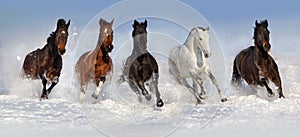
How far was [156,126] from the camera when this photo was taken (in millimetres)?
7285

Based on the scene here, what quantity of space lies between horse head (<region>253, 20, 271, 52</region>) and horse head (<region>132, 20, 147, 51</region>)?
2318mm

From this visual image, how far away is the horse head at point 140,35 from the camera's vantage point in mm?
8781

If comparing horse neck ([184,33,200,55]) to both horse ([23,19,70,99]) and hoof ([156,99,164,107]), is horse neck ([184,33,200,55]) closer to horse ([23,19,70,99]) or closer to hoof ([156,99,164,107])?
hoof ([156,99,164,107])

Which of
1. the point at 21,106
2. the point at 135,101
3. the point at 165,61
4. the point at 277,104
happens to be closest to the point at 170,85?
the point at 165,61

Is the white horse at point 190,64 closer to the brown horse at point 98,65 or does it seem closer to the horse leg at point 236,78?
the brown horse at point 98,65

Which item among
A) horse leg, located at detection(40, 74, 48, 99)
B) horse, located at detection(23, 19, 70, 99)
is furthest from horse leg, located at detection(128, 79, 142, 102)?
horse leg, located at detection(40, 74, 48, 99)

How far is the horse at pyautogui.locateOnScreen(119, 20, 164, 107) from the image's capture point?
8.80m

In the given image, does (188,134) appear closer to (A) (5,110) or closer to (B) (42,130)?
(B) (42,130)

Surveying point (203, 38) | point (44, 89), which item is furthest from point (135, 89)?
point (44, 89)

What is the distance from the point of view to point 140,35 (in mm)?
8867

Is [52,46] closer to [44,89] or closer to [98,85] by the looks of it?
[44,89]

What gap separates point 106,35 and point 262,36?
2.98 m

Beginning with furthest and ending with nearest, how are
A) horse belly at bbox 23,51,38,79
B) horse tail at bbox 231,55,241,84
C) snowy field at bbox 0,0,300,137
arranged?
horse tail at bbox 231,55,241,84 < horse belly at bbox 23,51,38,79 < snowy field at bbox 0,0,300,137

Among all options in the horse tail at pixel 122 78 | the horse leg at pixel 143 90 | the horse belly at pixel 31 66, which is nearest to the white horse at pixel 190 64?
the horse leg at pixel 143 90
